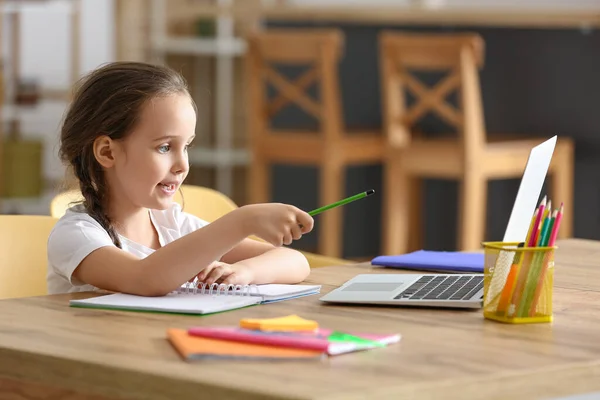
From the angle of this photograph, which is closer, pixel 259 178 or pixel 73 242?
pixel 73 242

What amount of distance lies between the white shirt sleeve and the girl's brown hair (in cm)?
5

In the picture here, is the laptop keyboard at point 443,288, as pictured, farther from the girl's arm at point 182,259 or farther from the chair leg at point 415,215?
the chair leg at point 415,215

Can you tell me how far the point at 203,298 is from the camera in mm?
1407

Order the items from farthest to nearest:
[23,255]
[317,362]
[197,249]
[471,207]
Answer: [471,207], [23,255], [197,249], [317,362]

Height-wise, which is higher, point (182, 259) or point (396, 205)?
point (182, 259)

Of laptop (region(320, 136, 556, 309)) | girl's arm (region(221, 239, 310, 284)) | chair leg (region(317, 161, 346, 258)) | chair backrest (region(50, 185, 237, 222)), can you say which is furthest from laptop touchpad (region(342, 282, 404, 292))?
chair leg (region(317, 161, 346, 258))

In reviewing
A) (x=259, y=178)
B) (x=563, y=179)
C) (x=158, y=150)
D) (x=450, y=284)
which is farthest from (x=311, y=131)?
(x=450, y=284)

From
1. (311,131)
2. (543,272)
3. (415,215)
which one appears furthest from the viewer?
(415,215)

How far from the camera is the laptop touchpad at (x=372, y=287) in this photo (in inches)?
58.2

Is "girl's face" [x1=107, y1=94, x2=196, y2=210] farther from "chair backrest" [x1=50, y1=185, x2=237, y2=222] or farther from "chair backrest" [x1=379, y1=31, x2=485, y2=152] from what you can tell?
"chair backrest" [x1=379, y1=31, x2=485, y2=152]

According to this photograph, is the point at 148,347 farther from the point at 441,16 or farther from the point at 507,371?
the point at 441,16

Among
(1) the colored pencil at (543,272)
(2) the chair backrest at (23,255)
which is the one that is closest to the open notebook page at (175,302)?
(1) the colored pencil at (543,272)

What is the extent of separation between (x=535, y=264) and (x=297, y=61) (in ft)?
9.65

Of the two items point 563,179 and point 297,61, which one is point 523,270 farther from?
point 297,61
